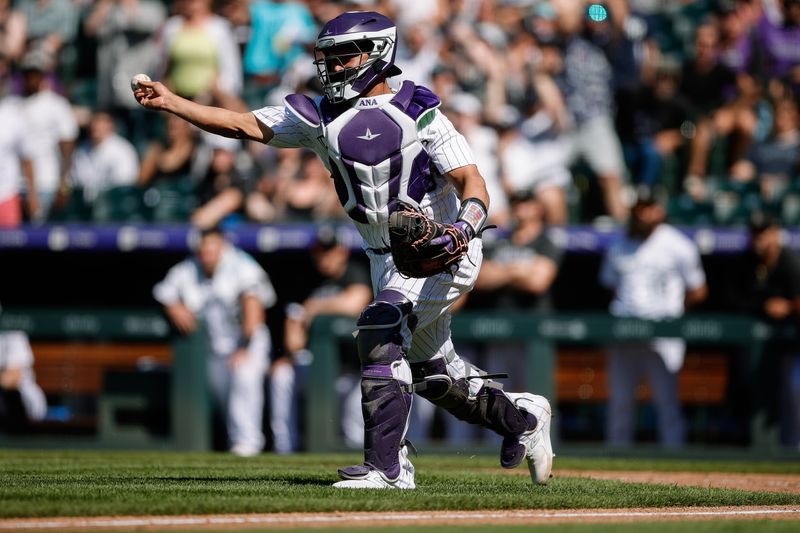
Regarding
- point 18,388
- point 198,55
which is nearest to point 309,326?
point 18,388

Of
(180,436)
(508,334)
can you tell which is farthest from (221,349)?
(508,334)

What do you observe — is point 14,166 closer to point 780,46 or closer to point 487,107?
point 487,107

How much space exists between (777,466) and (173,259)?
5.38 m

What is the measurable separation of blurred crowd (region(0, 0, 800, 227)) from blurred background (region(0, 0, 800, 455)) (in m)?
0.02

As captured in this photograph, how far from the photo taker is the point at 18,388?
10.2m

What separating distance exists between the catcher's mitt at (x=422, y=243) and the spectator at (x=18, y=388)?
5.65m

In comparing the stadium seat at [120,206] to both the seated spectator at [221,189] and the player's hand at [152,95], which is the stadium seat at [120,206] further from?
the player's hand at [152,95]

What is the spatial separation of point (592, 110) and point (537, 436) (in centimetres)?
593

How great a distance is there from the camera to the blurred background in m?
10.0

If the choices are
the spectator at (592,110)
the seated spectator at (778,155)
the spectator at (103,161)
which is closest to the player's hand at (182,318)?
the spectator at (103,161)

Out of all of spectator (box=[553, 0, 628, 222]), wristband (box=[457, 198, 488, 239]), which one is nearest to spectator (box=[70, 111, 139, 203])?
spectator (box=[553, 0, 628, 222])

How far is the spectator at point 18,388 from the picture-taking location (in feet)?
33.3

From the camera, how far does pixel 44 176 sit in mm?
11828

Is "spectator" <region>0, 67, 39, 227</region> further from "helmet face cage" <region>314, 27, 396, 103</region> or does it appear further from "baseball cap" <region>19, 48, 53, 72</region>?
"helmet face cage" <region>314, 27, 396, 103</region>
